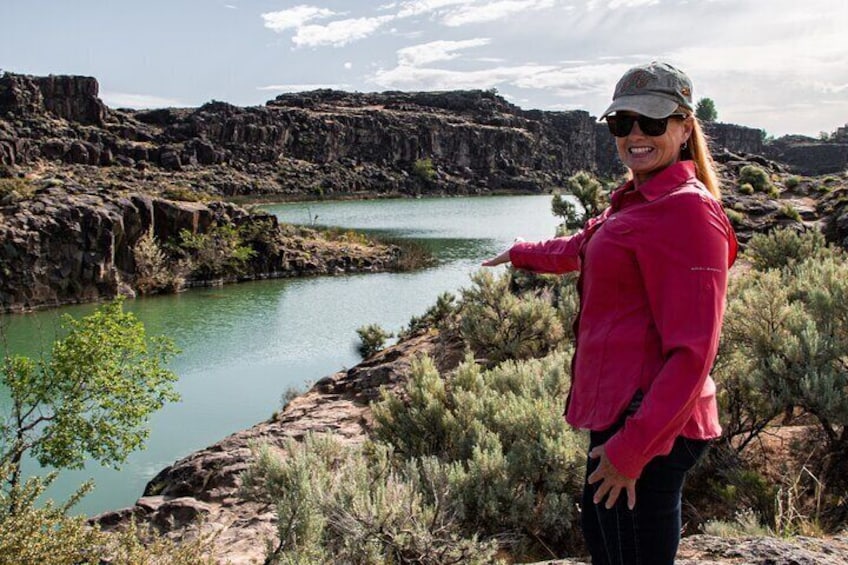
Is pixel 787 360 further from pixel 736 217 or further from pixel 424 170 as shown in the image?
pixel 424 170

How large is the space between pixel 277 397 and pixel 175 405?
80.0 inches

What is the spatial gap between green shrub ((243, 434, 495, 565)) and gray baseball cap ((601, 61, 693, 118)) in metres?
2.43

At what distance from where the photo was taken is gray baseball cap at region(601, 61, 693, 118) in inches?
79.5

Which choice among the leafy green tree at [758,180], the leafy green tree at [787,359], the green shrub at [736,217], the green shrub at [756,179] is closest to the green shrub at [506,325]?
the leafy green tree at [787,359]

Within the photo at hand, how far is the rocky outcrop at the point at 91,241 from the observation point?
87.6 feet

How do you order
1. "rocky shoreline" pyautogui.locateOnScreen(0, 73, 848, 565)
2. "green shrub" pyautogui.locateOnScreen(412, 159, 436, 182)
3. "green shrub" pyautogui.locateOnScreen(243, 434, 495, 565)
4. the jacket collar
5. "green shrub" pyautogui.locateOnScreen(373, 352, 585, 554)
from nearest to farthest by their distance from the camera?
the jacket collar
"green shrub" pyautogui.locateOnScreen(243, 434, 495, 565)
"green shrub" pyautogui.locateOnScreen(373, 352, 585, 554)
"rocky shoreline" pyautogui.locateOnScreen(0, 73, 848, 565)
"green shrub" pyautogui.locateOnScreen(412, 159, 436, 182)

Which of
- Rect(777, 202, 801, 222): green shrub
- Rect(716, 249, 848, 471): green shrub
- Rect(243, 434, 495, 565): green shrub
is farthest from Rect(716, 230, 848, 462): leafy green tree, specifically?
Rect(777, 202, 801, 222): green shrub

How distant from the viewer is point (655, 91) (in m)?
2.03

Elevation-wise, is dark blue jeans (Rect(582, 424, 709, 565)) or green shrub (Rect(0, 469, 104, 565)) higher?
dark blue jeans (Rect(582, 424, 709, 565))

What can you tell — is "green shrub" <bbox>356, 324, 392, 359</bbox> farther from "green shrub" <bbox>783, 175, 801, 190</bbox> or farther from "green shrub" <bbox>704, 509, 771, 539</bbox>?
"green shrub" <bbox>704, 509, 771, 539</bbox>

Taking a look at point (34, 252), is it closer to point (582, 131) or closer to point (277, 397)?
point (277, 397)

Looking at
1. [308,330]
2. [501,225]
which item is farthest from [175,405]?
[501,225]

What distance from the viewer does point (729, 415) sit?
5488mm

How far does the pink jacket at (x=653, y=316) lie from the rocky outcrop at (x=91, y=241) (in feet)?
92.5
